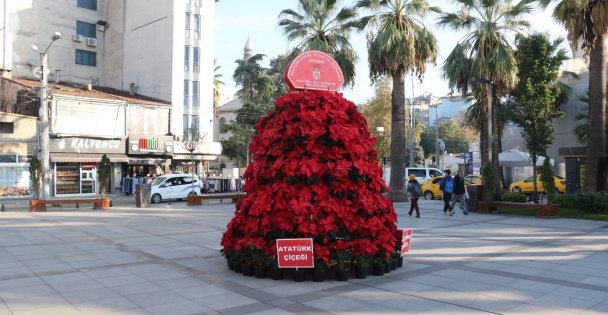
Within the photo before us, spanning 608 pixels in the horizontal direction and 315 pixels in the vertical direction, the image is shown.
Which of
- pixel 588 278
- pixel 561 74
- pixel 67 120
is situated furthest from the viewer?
pixel 67 120

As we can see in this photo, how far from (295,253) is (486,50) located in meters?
Result: 17.8

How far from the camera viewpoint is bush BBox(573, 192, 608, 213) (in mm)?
16719

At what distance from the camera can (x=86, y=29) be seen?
44344mm

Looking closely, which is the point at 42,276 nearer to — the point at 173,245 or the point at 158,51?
the point at 173,245

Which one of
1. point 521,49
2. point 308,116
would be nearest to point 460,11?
point 521,49

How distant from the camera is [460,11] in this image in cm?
2336

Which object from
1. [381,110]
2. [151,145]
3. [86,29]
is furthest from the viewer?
[381,110]

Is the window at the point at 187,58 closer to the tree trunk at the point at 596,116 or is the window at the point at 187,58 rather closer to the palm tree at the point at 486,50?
the palm tree at the point at 486,50

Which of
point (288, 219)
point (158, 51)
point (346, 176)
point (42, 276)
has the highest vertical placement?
point (158, 51)

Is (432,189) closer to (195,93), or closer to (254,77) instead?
(195,93)

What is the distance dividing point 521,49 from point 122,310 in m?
20.3

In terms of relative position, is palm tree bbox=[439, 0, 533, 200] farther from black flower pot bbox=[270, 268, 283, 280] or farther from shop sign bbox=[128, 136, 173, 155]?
shop sign bbox=[128, 136, 173, 155]

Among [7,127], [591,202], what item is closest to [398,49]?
[591,202]

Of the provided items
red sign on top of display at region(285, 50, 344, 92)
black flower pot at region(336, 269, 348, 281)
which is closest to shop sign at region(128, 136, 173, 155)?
red sign on top of display at region(285, 50, 344, 92)
